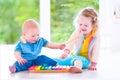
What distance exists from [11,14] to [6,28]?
0.10 meters

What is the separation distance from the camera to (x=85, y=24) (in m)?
1.14

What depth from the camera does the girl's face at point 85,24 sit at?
3.73ft

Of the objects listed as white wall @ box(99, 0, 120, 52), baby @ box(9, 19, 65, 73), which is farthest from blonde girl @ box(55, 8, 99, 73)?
white wall @ box(99, 0, 120, 52)

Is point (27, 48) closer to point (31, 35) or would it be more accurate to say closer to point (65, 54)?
point (31, 35)

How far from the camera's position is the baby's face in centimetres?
109

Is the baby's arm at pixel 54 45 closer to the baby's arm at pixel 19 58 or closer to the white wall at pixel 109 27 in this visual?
the baby's arm at pixel 19 58

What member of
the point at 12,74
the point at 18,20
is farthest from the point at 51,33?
the point at 12,74

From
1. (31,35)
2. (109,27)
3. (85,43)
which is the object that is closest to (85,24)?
(85,43)

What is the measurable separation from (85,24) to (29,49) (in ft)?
0.84

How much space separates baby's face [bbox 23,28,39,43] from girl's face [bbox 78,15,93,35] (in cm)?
19

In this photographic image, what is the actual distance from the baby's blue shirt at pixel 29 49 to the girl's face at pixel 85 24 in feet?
0.62

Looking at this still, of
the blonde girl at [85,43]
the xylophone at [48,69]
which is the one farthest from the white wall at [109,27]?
the xylophone at [48,69]

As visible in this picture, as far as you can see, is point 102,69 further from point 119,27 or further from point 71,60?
point 119,27

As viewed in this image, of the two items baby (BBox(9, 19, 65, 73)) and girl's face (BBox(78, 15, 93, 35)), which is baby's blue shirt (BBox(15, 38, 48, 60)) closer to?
baby (BBox(9, 19, 65, 73))
